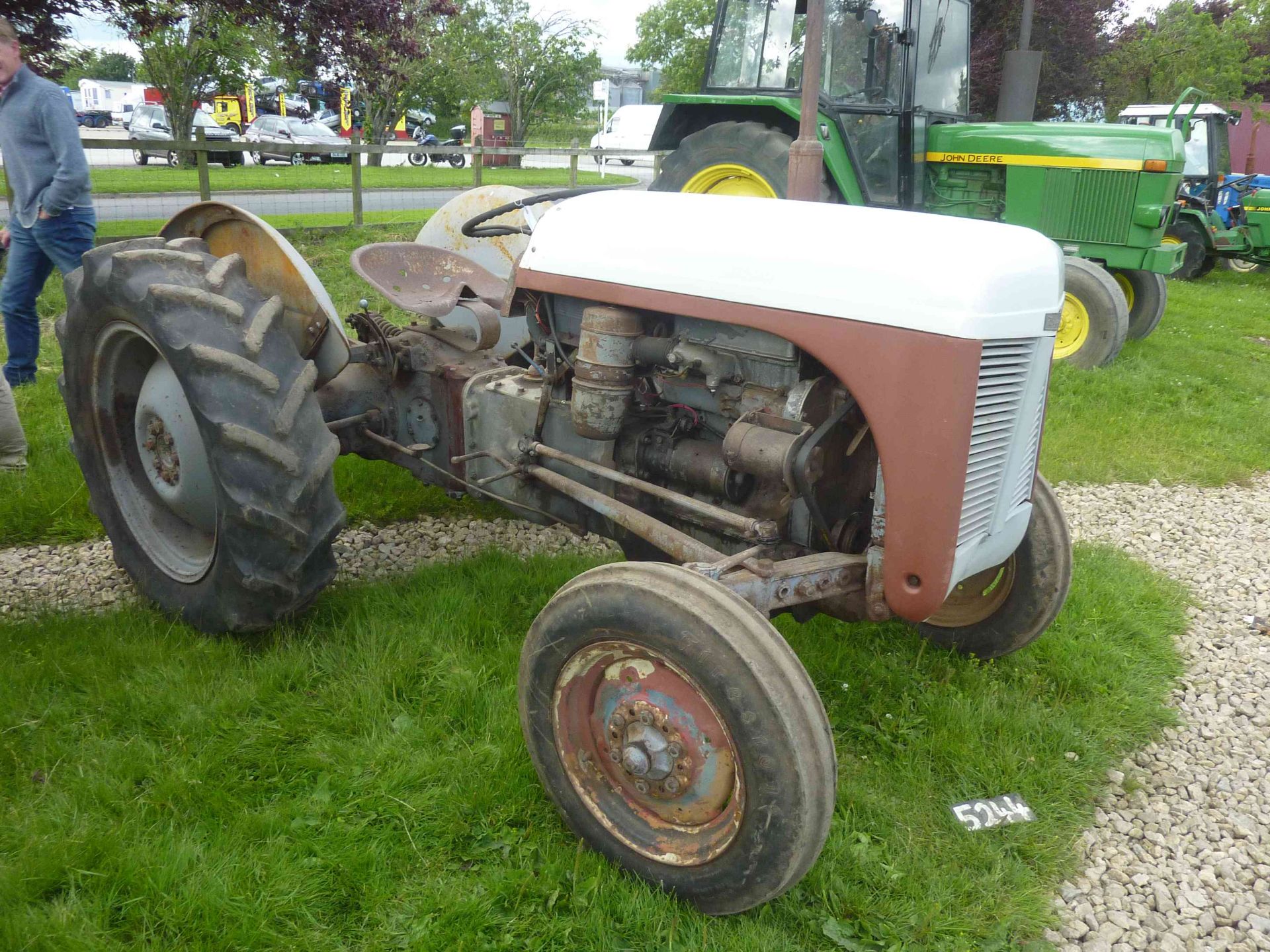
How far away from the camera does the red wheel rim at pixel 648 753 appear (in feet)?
6.67

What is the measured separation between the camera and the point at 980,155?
7.55 m

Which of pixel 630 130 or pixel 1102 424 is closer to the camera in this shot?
pixel 1102 424

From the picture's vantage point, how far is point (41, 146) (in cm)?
478

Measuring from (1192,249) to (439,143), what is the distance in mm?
25919

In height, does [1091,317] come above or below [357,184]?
below

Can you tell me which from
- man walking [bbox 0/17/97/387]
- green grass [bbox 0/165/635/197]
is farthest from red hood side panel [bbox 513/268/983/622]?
green grass [bbox 0/165/635/197]

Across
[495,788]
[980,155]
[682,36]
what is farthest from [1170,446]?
[682,36]

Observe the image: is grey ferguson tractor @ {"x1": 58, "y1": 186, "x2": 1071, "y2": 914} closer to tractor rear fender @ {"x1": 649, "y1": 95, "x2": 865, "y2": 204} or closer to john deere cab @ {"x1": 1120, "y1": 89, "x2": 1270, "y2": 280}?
tractor rear fender @ {"x1": 649, "y1": 95, "x2": 865, "y2": 204}

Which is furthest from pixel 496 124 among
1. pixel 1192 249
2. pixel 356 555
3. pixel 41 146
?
pixel 356 555

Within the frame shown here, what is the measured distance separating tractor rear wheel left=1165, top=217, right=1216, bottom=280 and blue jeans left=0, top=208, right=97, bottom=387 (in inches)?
450

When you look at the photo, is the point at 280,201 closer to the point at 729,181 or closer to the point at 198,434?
the point at 729,181

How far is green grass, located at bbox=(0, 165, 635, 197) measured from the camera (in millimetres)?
Answer: 15533

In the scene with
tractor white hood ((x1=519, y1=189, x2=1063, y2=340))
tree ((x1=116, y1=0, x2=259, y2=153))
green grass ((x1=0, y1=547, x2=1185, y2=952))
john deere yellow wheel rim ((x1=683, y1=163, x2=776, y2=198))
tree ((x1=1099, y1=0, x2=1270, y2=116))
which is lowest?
green grass ((x1=0, y1=547, x2=1185, y2=952))

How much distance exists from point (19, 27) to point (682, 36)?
37.1 meters
